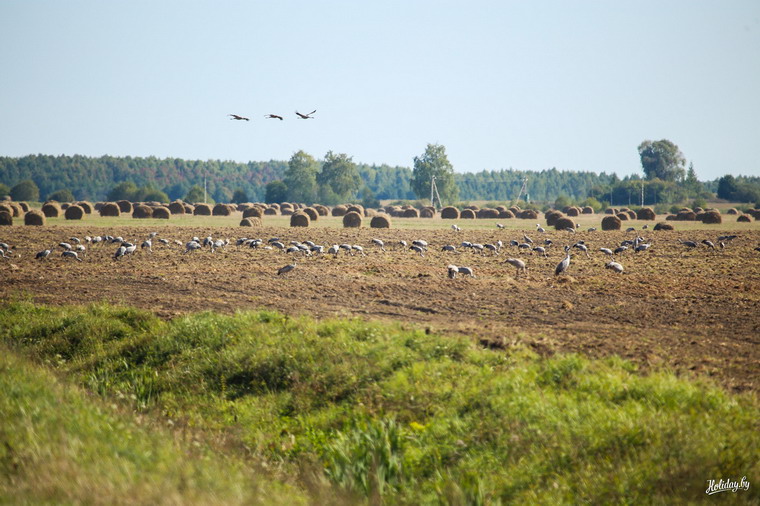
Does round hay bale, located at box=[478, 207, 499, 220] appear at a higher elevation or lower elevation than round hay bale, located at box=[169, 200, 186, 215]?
lower

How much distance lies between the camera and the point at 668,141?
537 ft

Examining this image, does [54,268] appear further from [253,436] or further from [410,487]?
[410,487]

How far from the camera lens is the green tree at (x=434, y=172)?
449ft

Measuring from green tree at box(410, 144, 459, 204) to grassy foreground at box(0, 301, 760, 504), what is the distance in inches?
4849

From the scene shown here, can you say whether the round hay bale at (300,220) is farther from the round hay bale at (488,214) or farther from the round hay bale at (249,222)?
the round hay bale at (488,214)

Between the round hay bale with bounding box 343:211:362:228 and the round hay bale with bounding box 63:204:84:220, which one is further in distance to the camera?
the round hay bale with bounding box 63:204:84:220

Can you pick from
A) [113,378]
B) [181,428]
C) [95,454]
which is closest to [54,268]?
[113,378]

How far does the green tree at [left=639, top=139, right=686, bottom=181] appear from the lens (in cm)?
16250

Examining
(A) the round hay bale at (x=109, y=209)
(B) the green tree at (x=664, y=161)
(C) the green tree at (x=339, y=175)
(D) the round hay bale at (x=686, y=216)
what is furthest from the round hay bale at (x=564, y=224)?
(B) the green tree at (x=664, y=161)

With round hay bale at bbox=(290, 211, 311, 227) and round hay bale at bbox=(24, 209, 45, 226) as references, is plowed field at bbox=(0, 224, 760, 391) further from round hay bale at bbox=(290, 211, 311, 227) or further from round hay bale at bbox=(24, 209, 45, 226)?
round hay bale at bbox=(290, 211, 311, 227)

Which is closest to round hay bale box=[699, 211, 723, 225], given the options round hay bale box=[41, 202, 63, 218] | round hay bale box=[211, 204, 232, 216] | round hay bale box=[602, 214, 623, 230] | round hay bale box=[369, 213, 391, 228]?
round hay bale box=[602, 214, 623, 230]

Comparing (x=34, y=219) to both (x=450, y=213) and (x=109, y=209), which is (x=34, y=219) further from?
(x=450, y=213)

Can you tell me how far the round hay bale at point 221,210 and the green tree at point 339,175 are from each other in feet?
215

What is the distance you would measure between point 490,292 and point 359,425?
9774 millimetres
